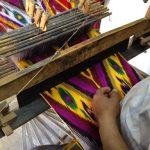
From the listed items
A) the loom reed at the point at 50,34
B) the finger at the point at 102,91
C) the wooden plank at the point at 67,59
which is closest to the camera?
the wooden plank at the point at 67,59

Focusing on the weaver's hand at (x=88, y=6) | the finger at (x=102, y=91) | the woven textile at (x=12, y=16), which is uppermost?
the woven textile at (x=12, y=16)

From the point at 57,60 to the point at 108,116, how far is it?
1.02 feet

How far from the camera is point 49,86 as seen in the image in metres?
1.03

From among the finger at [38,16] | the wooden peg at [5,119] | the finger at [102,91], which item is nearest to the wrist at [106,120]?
the finger at [102,91]

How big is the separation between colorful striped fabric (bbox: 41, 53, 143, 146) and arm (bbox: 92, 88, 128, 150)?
36 millimetres

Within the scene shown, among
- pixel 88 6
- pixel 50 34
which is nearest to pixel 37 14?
pixel 50 34

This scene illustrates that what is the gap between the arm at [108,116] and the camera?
3.21ft

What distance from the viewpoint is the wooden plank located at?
86 centimetres

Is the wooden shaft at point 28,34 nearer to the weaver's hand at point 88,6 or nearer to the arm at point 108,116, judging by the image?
the weaver's hand at point 88,6

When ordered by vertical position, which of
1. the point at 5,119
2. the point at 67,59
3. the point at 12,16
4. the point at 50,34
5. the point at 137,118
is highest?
the point at 12,16

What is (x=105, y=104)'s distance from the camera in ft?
3.59

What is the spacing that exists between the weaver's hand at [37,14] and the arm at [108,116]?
373mm

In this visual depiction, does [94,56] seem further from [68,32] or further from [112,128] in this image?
[112,128]

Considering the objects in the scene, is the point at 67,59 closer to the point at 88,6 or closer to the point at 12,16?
the point at 88,6
